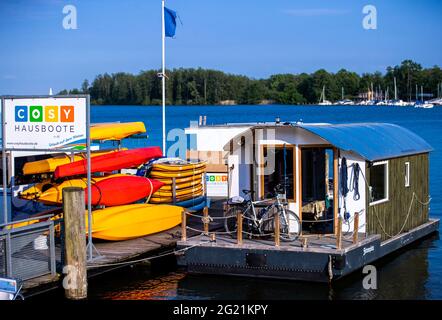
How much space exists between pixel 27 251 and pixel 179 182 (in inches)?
324

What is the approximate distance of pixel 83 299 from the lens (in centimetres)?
1658

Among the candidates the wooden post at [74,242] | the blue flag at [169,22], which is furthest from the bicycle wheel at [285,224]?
the blue flag at [169,22]

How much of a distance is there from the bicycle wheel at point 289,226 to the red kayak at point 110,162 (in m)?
5.71

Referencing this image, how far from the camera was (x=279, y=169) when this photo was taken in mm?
19859

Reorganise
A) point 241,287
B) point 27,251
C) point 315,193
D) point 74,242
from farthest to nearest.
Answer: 1. point 315,193
2. point 241,287
3. point 27,251
4. point 74,242

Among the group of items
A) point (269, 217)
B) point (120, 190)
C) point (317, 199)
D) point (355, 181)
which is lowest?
point (269, 217)

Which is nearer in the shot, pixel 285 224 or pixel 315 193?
pixel 285 224

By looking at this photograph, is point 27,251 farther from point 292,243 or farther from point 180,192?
point 180,192

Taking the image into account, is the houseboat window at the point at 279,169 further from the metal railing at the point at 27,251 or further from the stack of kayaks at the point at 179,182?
the metal railing at the point at 27,251

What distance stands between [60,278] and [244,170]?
5773 mm

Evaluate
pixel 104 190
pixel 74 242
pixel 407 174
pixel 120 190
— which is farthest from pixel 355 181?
pixel 74 242

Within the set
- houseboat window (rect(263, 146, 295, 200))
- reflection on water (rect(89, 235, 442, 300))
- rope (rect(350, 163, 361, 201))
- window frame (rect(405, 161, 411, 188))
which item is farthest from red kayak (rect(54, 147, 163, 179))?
window frame (rect(405, 161, 411, 188))

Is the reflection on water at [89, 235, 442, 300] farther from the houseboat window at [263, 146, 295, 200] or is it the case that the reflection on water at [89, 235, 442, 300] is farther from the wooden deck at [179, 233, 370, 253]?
the houseboat window at [263, 146, 295, 200]
